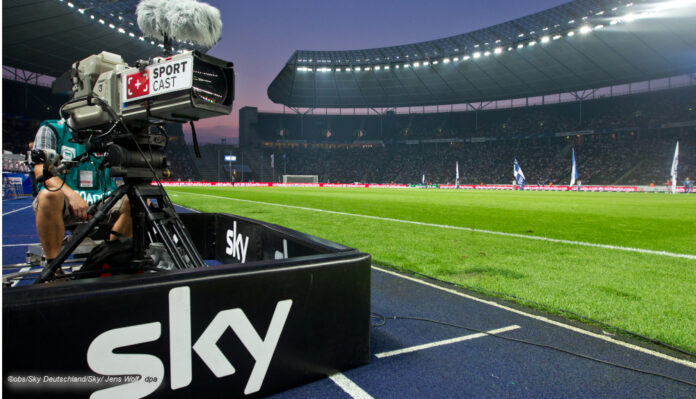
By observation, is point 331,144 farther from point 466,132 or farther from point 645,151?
point 645,151

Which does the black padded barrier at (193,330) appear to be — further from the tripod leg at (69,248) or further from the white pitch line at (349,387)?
the tripod leg at (69,248)

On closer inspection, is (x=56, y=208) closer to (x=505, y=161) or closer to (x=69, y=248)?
(x=69, y=248)

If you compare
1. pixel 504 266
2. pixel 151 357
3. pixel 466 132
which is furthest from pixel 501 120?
pixel 151 357

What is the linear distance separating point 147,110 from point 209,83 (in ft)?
1.40

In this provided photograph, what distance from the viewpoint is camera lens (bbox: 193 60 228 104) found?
2.29 meters

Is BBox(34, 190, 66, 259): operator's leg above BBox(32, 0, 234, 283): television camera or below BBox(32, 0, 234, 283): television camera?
below

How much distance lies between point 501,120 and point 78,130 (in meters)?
58.3

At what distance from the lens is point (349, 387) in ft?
6.38

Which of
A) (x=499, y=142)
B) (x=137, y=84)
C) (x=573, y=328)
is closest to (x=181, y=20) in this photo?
(x=137, y=84)

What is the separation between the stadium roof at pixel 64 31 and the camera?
88.6 ft

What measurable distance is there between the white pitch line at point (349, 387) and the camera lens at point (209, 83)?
1783 millimetres

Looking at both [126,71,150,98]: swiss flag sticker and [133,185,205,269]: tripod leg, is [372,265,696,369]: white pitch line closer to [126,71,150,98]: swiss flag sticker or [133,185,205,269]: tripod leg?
[133,185,205,269]: tripod leg

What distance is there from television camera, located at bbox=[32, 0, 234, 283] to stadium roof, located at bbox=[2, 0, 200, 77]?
3073 cm

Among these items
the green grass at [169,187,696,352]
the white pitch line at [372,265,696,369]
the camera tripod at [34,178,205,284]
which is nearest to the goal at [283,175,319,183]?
the green grass at [169,187,696,352]
